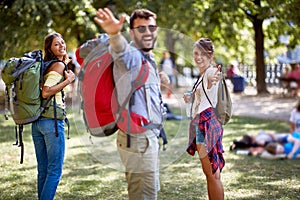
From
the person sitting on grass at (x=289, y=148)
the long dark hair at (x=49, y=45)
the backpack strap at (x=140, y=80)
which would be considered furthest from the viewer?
the person sitting on grass at (x=289, y=148)

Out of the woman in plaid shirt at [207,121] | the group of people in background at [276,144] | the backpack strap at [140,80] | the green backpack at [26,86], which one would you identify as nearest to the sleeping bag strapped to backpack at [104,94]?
the backpack strap at [140,80]

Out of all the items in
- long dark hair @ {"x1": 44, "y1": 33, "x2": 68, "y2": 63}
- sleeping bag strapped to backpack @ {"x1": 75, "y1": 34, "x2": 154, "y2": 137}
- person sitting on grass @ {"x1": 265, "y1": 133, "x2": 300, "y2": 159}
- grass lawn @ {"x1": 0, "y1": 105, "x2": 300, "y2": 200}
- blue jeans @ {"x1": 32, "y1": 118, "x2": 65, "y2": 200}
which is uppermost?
long dark hair @ {"x1": 44, "y1": 33, "x2": 68, "y2": 63}

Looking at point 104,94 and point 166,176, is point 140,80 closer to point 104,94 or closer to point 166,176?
point 104,94

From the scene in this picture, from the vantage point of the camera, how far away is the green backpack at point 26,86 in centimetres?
386

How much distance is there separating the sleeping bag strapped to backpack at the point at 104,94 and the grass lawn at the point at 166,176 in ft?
1.42

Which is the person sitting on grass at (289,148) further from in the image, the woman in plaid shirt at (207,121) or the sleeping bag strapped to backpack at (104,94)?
the sleeping bag strapped to backpack at (104,94)

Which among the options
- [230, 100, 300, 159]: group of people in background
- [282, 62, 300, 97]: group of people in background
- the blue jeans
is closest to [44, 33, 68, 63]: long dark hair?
the blue jeans

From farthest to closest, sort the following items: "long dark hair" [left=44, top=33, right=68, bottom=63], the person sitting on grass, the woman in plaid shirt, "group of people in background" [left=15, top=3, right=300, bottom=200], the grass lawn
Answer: the person sitting on grass → the grass lawn → "long dark hair" [left=44, top=33, right=68, bottom=63] → the woman in plaid shirt → "group of people in background" [left=15, top=3, right=300, bottom=200]

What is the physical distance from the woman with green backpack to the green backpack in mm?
45

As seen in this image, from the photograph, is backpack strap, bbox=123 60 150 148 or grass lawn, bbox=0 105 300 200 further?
grass lawn, bbox=0 105 300 200

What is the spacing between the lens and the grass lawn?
15.2 ft

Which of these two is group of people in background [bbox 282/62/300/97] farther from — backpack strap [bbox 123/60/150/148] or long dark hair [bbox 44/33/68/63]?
long dark hair [bbox 44/33/68/63]

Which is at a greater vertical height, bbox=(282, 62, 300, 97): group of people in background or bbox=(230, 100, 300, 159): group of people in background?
bbox=(282, 62, 300, 97): group of people in background

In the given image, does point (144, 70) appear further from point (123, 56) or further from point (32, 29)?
point (32, 29)
